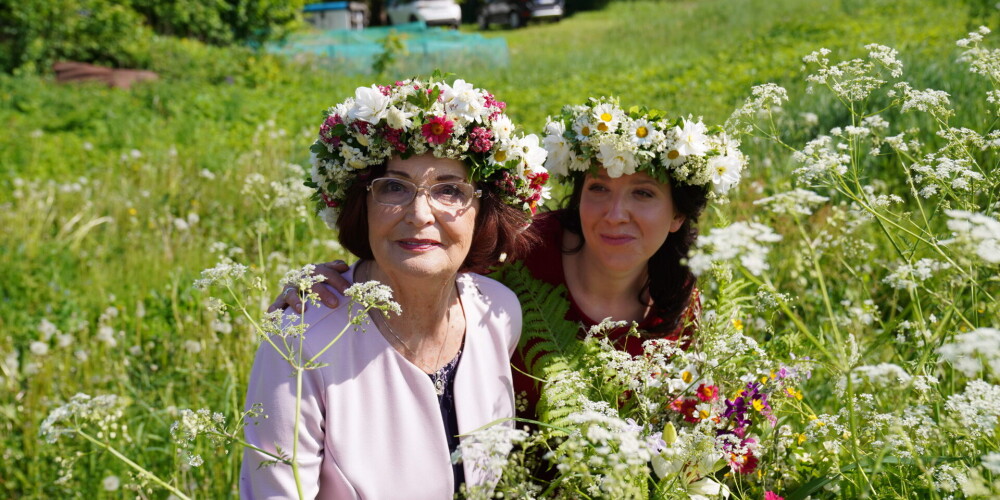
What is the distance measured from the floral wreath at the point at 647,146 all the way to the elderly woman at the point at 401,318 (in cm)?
26

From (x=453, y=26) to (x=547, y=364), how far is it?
25.8m

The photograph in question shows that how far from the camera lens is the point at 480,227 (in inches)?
112

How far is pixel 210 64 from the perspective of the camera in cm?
1435

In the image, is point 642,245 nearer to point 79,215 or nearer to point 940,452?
point 940,452

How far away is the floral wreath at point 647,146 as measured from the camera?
2.94m

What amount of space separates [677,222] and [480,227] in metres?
0.87

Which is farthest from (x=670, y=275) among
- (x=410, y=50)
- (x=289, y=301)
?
(x=410, y=50)

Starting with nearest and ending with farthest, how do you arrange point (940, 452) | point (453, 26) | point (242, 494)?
point (940, 452), point (242, 494), point (453, 26)

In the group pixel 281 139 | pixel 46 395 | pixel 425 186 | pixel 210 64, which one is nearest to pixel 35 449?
pixel 46 395

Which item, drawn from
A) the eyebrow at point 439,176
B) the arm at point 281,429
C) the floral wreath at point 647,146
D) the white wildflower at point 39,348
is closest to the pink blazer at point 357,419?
the arm at point 281,429

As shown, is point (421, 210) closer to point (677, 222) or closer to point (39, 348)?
point (677, 222)

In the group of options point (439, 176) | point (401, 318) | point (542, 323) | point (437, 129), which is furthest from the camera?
point (542, 323)

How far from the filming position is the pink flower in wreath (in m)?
2.57

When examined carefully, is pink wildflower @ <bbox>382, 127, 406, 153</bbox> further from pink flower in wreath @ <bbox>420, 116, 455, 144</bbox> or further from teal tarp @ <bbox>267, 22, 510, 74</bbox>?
teal tarp @ <bbox>267, 22, 510, 74</bbox>
